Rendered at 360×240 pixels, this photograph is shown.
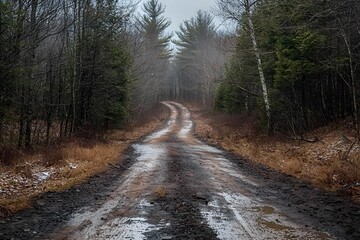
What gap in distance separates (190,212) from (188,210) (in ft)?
0.45

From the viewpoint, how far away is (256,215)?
6672mm

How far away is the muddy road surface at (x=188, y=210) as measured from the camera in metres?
5.63

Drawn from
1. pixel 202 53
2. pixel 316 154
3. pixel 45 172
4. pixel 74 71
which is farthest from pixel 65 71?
pixel 202 53

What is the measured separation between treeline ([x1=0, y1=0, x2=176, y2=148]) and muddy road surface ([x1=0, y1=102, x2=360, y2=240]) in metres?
5.76

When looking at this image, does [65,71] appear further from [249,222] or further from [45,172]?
[249,222]

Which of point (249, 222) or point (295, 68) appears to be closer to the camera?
point (249, 222)

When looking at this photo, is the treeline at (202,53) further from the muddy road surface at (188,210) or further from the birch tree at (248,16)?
the muddy road surface at (188,210)

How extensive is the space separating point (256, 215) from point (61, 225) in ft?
11.3

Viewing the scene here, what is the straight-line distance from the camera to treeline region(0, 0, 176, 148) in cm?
1304

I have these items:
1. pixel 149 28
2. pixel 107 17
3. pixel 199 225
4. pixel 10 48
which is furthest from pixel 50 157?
pixel 149 28

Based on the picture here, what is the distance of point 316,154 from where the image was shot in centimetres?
1335

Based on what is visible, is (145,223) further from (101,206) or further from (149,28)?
(149,28)

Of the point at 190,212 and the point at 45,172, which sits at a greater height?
the point at 190,212

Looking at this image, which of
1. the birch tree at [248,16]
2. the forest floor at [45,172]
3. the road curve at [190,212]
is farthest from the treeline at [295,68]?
the forest floor at [45,172]
